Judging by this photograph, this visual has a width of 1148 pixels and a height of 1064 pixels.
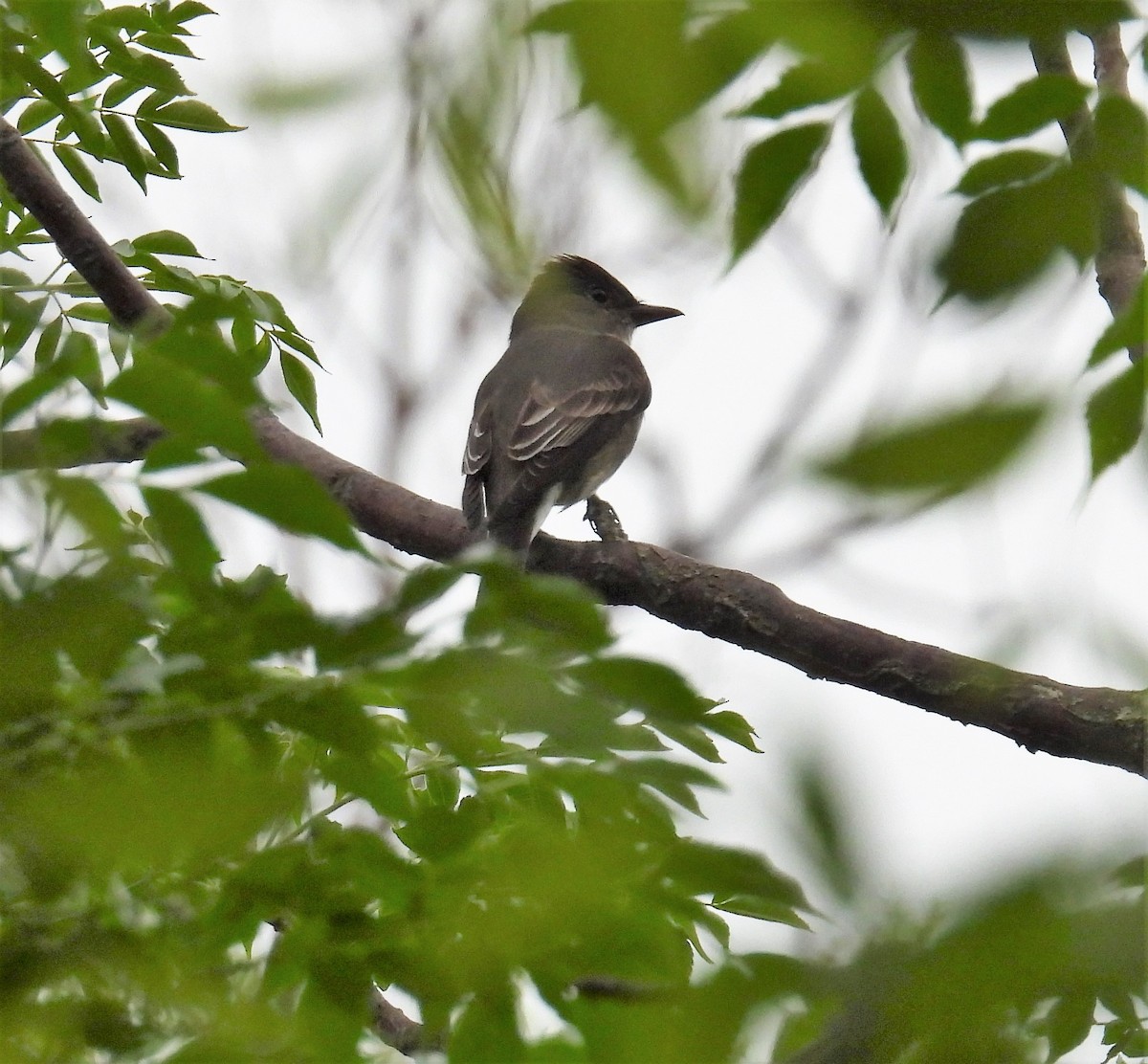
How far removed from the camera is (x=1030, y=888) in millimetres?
618

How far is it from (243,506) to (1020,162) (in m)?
0.66

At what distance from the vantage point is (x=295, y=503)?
1112 mm

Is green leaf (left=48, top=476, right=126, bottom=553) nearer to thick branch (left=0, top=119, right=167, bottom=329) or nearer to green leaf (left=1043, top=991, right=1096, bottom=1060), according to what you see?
green leaf (left=1043, top=991, right=1096, bottom=1060)

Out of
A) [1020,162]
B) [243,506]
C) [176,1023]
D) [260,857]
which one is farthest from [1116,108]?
[260,857]

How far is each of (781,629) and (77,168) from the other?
1875 millimetres

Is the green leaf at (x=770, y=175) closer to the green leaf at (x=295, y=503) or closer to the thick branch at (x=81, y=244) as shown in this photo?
the green leaf at (x=295, y=503)

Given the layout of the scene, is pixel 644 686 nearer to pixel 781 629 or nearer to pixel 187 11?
pixel 781 629

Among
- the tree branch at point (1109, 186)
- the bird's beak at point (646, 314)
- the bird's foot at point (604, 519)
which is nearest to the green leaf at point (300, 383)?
the bird's foot at point (604, 519)

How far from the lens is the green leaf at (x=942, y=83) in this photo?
0.70 meters

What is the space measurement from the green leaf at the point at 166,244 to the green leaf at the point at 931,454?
9.61ft

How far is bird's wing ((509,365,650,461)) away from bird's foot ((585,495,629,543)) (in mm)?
336

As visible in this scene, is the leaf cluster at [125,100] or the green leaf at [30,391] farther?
the leaf cluster at [125,100]

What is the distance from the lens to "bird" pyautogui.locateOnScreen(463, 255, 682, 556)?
17.4 ft

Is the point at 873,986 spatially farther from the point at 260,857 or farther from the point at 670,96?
the point at 260,857
